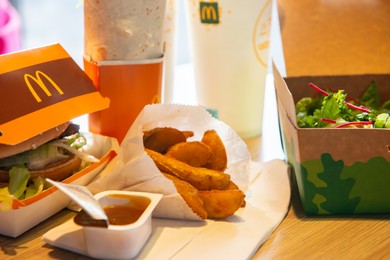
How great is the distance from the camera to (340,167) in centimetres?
130

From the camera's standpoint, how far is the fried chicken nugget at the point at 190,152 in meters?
1.36

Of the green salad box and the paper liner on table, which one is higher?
the green salad box

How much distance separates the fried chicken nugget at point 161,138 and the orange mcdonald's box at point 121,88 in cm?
22

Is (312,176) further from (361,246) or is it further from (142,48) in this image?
(142,48)

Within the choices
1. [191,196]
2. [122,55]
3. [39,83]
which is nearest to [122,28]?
[122,55]

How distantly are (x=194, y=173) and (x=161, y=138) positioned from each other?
15 centimetres

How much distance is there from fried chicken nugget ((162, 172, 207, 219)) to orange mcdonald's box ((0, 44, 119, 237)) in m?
0.23

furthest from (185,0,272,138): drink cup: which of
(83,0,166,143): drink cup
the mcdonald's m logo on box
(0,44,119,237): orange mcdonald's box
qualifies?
(0,44,119,237): orange mcdonald's box

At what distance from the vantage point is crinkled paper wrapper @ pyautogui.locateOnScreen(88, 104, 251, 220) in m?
1.26

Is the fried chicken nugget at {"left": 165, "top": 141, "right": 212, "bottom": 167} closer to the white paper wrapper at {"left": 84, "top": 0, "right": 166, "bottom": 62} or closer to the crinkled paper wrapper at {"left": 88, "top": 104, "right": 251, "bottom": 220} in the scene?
the crinkled paper wrapper at {"left": 88, "top": 104, "right": 251, "bottom": 220}

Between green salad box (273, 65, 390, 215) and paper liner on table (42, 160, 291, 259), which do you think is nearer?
paper liner on table (42, 160, 291, 259)

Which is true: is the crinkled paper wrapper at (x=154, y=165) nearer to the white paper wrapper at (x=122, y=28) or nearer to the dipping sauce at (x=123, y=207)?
the dipping sauce at (x=123, y=207)

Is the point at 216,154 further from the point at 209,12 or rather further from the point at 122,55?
the point at 209,12

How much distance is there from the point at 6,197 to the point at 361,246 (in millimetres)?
705
